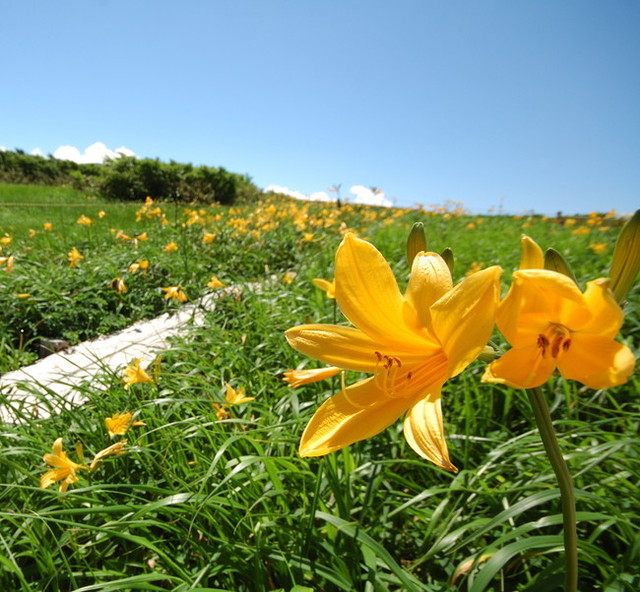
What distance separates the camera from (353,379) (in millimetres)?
1829

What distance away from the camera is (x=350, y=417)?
568mm

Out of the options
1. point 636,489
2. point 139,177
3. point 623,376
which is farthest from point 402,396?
point 139,177

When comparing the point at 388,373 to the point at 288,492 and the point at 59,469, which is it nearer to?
the point at 288,492

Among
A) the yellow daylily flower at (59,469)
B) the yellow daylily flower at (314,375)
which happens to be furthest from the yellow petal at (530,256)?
the yellow daylily flower at (59,469)

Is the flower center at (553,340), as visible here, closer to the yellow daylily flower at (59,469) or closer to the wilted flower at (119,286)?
the yellow daylily flower at (59,469)

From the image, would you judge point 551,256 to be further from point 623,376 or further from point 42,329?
point 42,329

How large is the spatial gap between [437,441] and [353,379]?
1368 mm

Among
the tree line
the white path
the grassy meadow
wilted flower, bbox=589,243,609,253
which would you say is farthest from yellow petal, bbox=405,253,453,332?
the tree line

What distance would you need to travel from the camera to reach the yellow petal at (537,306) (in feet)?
1.28

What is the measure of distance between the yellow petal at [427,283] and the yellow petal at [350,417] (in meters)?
0.14

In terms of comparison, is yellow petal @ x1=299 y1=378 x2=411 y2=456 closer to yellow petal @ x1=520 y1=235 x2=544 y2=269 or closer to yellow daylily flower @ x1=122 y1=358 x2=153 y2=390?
yellow petal @ x1=520 y1=235 x2=544 y2=269

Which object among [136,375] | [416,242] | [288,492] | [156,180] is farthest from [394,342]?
[156,180]

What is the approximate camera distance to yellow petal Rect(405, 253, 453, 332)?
53 centimetres

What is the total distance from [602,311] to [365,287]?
29cm
